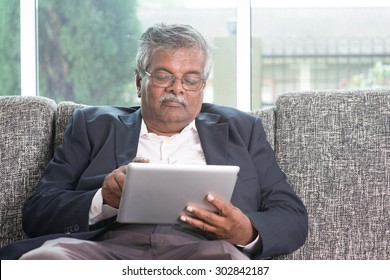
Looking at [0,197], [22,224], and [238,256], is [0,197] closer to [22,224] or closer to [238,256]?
[22,224]

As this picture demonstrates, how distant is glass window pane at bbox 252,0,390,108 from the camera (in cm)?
423

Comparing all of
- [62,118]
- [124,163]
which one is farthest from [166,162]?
[62,118]

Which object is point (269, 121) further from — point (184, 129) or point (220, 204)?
point (220, 204)

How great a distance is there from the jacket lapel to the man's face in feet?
0.17

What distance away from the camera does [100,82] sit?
4.35 m

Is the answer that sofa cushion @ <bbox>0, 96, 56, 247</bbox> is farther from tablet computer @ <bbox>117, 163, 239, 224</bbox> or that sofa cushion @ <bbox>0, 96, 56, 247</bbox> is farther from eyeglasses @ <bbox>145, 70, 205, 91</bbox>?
tablet computer @ <bbox>117, 163, 239, 224</bbox>

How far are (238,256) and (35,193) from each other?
701mm

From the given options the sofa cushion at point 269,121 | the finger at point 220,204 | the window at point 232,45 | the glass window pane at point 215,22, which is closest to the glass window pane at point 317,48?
the window at point 232,45

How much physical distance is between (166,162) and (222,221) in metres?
0.38

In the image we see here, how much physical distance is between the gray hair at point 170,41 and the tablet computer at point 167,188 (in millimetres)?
573

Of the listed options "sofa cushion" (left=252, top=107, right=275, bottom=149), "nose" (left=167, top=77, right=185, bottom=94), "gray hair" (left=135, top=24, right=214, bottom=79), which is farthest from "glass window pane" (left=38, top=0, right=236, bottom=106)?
"nose" (left=167, top=77, right=185, bottom=94)

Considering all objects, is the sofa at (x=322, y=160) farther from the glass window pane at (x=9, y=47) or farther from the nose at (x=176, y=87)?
the glass window pane at (x=9, y=47)

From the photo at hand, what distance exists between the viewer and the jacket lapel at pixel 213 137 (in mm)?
2355
